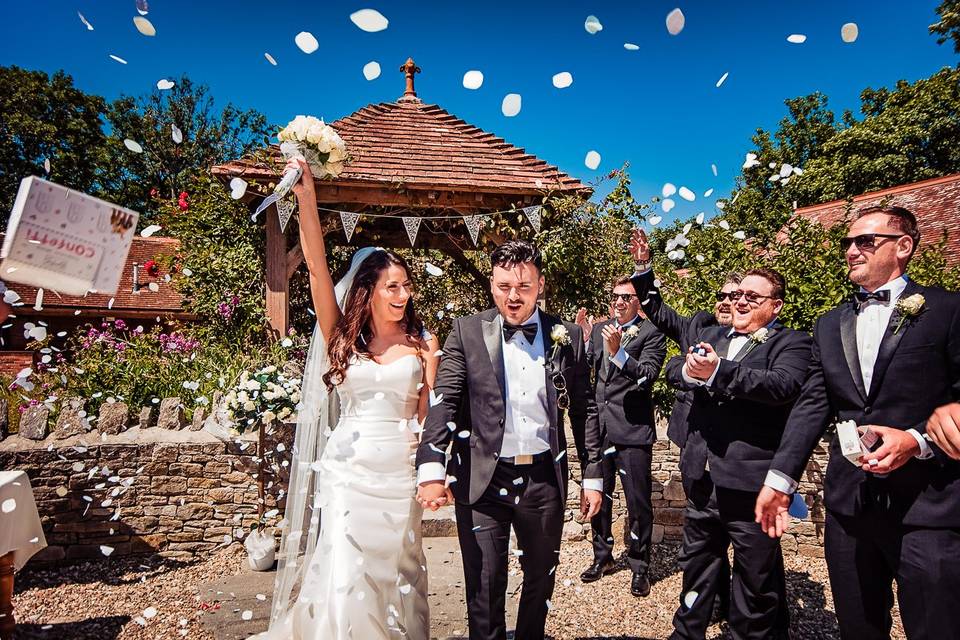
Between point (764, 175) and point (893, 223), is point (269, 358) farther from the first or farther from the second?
point (764, 175)

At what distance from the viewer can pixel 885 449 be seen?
2.00 metres

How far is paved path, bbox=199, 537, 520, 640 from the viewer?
12.2ft

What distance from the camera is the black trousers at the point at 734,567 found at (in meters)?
2.92

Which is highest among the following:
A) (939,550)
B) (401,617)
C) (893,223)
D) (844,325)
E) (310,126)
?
(310,126)

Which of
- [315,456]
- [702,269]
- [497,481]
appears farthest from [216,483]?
[702,269]

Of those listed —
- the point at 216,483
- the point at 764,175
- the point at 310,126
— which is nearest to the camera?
the point at 310,126

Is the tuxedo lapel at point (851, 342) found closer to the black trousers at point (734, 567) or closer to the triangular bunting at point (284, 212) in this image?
the black trousers at point (734, 567)

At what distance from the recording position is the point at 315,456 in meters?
3.44

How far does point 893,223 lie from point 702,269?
14.0 feet

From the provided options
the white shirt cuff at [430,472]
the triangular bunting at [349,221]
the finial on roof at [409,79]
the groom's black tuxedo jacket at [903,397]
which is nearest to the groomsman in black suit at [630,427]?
the groom's black tuxedo jacket at [903,397]

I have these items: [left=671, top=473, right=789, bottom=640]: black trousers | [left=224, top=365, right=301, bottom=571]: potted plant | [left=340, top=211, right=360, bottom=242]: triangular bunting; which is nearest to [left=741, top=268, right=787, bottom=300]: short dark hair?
[left=671, top=473, right=789, bottom=640]: black trousers

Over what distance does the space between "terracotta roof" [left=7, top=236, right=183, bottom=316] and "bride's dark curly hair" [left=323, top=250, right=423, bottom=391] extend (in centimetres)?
1860

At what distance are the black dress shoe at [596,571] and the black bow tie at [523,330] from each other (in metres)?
2.70

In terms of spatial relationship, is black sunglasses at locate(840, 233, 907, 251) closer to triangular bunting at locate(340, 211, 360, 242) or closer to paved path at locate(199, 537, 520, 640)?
paved path at locate(199, 537, 520, 640)
